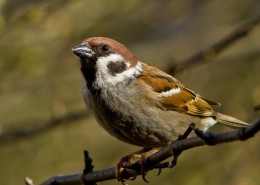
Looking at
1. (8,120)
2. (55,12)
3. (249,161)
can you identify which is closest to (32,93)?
(8,120)

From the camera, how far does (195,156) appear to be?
6758 mm

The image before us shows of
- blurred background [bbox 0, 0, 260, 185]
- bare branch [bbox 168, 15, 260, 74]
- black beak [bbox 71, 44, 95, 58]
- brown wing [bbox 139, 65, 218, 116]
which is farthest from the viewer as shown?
blurred background [bbox 0, 0, 260, 185]

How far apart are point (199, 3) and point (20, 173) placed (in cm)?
258

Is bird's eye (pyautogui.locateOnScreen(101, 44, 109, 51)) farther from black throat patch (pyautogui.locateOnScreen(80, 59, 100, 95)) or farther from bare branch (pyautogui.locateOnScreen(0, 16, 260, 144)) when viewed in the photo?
bare branch (pyautogui.locateOnScreen(0, 16, 260, 144))

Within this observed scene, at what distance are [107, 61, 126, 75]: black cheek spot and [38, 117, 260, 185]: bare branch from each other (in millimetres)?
834

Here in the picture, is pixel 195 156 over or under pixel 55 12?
under

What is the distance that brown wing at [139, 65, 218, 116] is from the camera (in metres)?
4.79

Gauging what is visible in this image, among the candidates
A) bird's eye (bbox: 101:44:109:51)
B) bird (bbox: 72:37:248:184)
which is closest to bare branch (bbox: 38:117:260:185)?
bird (bbox: 72:37:248:184)

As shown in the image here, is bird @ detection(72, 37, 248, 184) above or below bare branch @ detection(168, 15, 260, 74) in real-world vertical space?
below

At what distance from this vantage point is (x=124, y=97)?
4477 millimetres

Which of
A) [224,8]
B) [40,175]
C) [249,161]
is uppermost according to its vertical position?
[224,8]

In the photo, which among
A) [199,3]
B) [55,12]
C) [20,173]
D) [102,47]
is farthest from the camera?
[20,173]

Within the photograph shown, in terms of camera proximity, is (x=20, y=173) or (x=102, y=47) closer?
(x=102, y=47)

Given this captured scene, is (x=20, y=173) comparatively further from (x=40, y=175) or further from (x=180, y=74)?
(x=180, y=74)
